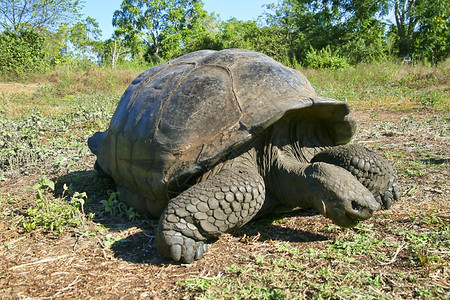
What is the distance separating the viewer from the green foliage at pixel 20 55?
1816 centimetres

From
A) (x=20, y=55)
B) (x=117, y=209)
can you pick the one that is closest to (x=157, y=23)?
(x=20, y=55)

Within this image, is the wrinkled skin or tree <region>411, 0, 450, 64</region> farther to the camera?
tree <region>411, 0, 450, 64</region>

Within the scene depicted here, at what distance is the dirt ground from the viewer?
2270 mm

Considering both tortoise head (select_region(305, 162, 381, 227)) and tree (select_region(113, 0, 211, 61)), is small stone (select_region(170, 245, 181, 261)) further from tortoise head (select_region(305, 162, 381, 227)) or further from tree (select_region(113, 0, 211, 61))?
tree (select_region(113, 0, 211, 61))

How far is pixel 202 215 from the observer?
8.41 ft

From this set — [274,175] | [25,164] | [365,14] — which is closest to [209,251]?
[274,175]

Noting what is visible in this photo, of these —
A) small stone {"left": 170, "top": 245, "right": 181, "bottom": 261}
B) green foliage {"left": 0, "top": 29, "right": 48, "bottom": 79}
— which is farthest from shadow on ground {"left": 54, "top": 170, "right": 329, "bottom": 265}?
green foliage {"left": 0, "top": 29, "right": 48, "bottom": 79}

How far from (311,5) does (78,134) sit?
23273mm

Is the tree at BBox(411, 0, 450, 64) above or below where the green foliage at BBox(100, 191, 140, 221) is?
above

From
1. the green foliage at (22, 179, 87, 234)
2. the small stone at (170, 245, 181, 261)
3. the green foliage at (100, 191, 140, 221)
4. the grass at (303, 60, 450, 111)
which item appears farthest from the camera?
the grass at (303, 60, 450, 111)

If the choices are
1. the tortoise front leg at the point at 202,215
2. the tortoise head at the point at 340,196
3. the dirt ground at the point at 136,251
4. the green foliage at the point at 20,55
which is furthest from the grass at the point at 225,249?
the green foliage at the point at 20,55

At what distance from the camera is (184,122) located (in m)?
2.95

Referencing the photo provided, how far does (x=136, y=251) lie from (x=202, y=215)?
24.0 inches

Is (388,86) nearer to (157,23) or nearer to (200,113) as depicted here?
(200,113)
